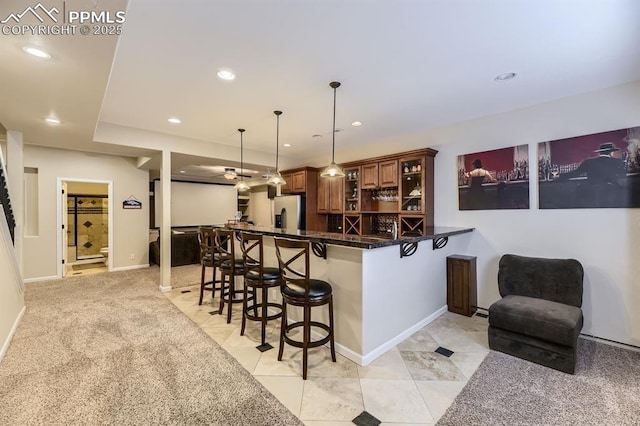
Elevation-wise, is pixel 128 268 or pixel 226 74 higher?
pixel 226 74

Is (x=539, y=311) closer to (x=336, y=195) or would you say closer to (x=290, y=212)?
(x=336, y=195)

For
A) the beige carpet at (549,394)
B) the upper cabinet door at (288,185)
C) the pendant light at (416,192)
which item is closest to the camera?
the beige carpet at (549,394)

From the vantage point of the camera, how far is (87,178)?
5.83 meters

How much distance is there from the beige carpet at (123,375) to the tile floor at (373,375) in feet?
0.51

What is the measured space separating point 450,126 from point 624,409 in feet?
11.5

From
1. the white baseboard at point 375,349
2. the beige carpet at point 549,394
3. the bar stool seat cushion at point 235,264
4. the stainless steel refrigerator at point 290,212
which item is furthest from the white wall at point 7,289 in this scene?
the stainless steel refrigerator at point 290,212

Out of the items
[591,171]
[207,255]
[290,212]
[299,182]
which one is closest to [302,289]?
[207,255]

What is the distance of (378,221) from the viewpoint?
5.27 m

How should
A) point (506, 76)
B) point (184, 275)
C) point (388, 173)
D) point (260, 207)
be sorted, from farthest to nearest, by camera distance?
point (260, 207), point (184, 275), point (388, 173), point (506, 76)

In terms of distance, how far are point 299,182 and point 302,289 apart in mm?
4007

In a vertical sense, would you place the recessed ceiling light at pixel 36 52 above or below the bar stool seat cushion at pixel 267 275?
above

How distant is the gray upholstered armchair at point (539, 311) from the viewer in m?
2.38

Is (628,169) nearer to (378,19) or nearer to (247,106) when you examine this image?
(378,19)

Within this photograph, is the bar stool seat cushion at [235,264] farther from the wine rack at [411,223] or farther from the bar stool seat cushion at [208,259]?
the wine rack at [411,223]
